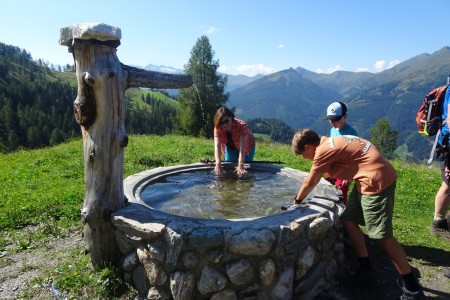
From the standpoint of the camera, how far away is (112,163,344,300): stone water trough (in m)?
3.61

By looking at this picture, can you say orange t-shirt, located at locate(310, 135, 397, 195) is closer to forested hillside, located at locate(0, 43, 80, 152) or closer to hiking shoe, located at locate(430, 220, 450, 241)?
hiking shoe, located at locate(430, 220, 450, 241)

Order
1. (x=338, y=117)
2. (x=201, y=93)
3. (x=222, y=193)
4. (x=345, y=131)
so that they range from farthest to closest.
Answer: (x=201, y=93)
(x=222, y=193)
(x=345, y=131)
(x=338, y=117)

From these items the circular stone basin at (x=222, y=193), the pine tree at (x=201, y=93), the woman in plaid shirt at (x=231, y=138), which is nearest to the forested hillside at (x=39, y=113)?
the pine tree at (x=201, y=93)

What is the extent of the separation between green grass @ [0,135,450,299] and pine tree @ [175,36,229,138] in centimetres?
2378

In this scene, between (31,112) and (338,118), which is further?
(31,112)

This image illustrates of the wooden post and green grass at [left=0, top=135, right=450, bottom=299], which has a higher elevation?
the wooden post

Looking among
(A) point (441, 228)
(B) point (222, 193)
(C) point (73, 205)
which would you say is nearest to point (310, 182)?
(B) point (222, 193)

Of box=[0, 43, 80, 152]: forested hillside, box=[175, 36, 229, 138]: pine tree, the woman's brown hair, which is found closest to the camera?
the woman's brown hair

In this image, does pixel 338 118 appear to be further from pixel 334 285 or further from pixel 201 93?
pixel 201 93

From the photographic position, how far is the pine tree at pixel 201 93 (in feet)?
Answer: 120

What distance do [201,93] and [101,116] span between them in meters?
33.5

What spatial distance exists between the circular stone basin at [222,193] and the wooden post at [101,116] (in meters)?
0.95

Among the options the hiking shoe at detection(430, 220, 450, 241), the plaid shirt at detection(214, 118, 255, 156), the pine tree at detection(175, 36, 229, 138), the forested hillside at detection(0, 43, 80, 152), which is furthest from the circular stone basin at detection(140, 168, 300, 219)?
the forested hillside at detection(0, 43, 80, 152)

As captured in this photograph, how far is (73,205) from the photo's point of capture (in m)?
6.98
